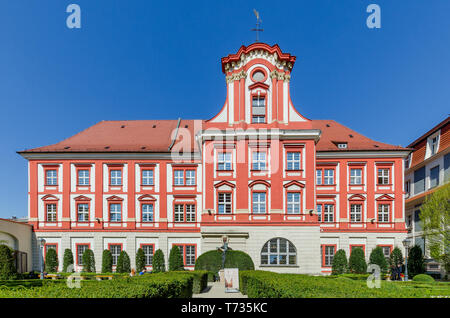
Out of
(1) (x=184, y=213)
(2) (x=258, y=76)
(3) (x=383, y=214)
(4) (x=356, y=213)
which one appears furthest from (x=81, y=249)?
(3) (x=383, y=214)

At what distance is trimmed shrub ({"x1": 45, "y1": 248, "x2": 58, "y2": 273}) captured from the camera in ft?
109

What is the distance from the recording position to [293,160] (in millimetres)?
29688

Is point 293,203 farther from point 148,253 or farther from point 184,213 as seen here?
point 148,253

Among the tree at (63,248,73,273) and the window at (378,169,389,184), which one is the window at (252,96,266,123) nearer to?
the window at (378,169,389,184)

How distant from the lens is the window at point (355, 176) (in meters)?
35.9

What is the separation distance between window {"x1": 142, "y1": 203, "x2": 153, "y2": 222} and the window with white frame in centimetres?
1484

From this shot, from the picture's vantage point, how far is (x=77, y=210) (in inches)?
1401

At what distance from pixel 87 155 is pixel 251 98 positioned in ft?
60.2

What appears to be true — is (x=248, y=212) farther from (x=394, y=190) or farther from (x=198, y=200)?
(x=394, y=190)

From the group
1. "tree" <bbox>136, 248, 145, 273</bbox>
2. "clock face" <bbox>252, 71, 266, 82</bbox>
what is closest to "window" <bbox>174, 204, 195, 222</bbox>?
"tree" <bbox>136, 248, 145, 273</bbox>

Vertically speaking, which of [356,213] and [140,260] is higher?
[356,213]

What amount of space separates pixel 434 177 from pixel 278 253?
19182mm

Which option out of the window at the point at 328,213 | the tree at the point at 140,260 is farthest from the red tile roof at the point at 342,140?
the tree at the point at 140,260
